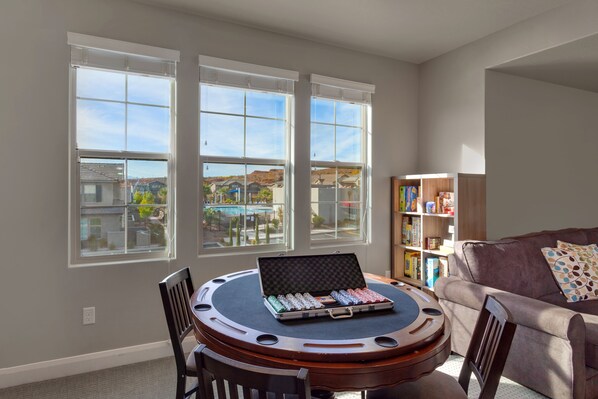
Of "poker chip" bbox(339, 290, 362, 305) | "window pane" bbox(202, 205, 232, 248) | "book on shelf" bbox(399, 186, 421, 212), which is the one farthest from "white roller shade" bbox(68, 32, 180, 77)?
"book on shelf" bbox(399, 186, 421, 212)

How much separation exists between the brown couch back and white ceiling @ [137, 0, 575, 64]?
187cm

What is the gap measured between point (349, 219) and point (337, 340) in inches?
101

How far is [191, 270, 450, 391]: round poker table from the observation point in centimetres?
111

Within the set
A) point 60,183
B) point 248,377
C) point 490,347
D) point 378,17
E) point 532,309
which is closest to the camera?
point 248,377

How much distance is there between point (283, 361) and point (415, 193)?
9.39 ft

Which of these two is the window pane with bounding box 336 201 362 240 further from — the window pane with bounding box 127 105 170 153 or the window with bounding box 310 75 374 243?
the window pane with bounding box 127 105 170 153

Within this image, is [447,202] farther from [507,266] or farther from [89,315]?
[89,315]

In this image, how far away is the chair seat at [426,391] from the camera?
1.43 meters

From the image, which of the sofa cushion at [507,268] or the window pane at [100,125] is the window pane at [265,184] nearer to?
the window pane at [100,125]

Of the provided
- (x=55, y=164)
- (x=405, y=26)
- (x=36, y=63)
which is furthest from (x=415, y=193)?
(x=36, y=63)

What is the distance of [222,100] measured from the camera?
3.12 metres

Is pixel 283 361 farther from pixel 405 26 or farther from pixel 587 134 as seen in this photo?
pixel 587 134

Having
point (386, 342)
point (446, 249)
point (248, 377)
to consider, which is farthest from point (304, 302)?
point (446, 249)

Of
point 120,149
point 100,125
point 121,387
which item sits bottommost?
point 121,387
